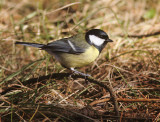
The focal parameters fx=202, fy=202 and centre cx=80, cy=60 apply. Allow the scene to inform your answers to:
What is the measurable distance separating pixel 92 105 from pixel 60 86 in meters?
0.40

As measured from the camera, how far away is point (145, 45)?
2.33 metres

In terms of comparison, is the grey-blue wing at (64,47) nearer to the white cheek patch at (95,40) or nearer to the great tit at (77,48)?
the great tit at (77,48)

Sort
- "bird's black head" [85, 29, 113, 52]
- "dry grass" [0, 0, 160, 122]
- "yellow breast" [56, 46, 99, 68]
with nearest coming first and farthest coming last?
"dry grass" [0, 0, 160, 122]
"yellow breast" [56, 46, 99, 68]
"bird's black head" [85, 29, 113, 52]

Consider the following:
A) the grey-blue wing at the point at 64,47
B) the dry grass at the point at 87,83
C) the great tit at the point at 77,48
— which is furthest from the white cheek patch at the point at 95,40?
the dry grass at the point at 87,83

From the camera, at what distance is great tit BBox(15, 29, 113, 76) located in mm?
1687

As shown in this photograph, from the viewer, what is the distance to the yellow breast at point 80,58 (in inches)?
65.6

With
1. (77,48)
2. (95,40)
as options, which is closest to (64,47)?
(77,48)

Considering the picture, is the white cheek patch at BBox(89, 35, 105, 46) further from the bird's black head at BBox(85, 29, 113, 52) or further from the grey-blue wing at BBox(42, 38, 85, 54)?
the grey-blue wing at BBox(42, 38, 85, 54)

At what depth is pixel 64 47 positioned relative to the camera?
1758 millimetres

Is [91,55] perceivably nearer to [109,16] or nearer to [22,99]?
[22,99]

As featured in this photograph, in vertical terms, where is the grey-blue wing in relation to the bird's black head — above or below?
below

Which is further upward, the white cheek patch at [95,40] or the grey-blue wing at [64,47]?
the white cheek patch at [95,40]

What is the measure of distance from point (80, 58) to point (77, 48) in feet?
0.34

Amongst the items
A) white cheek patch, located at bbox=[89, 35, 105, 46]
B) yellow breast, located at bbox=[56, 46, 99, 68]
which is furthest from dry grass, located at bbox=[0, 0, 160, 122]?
white cheek patch, located at bbox=[89, 35, 105, 46]
